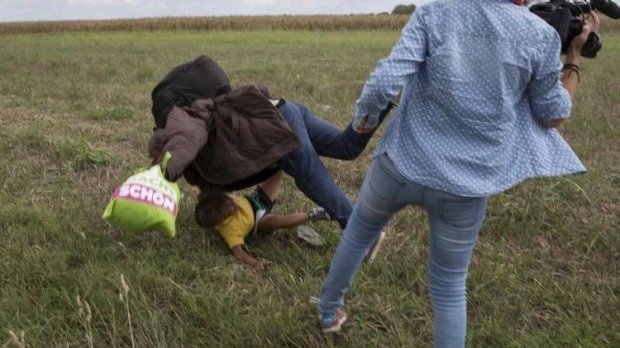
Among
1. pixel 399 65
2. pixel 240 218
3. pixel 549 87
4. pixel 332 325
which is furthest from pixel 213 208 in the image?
pixel 549 87

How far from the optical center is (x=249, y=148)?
2932 millimetres

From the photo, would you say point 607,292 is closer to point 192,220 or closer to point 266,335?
point 266,335

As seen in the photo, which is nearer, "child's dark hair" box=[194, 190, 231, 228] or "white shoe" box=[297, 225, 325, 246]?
"child's dark hair" box=[194, 190, 231, 228]

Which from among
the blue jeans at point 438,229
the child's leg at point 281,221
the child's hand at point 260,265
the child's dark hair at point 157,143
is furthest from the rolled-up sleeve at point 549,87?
the child's leg at point 281,221

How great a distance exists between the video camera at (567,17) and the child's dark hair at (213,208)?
1.89 meters

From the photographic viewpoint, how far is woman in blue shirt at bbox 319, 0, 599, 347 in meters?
1.79

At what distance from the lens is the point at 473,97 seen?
1.82m

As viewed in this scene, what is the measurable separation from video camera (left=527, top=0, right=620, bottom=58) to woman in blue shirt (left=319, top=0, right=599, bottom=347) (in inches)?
1.1

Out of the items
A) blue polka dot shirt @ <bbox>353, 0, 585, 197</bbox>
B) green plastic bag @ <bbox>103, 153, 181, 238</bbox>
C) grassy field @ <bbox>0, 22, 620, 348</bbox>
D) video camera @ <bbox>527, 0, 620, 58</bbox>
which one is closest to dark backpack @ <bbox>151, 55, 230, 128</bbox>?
grassy field @ <bbox>0, 22, 620, 348</bbox>

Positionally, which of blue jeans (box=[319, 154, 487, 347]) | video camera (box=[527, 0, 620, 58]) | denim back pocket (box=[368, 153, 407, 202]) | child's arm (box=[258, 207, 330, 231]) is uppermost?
video camera (box=[527, 0, 620, 58])

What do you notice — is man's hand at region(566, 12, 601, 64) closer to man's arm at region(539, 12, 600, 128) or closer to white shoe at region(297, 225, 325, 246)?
man's arm at region(539, 12, 600, 128)

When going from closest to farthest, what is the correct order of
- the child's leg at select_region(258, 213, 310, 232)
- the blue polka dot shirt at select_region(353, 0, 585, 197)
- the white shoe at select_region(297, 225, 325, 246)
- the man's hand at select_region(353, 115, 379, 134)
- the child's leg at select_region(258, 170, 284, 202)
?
1. the blue polka dot shirt at select_region(353, 0, 585, 197)
2. the man's hand at select_region(353, 115, 379, 134)
3. the white shoe at select_region(297, 225, 325, 246)
4. the child's leg at select_region(258, 213, 310, 232)
5. the child's leg at select_region(258, 170, 284, 202)

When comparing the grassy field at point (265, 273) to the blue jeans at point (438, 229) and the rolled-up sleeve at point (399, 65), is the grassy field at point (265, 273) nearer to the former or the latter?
the blue jeans at point (438, 229)

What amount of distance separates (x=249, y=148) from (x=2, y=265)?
4.57 ft
